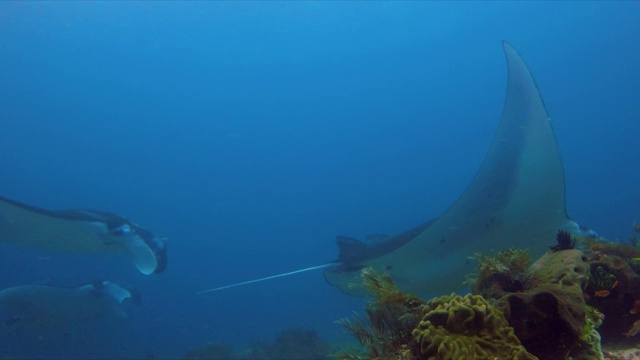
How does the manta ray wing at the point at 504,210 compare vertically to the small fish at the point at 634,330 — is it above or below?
above

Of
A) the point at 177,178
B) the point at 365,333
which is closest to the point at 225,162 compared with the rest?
the point at 177,178

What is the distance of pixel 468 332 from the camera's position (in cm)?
279

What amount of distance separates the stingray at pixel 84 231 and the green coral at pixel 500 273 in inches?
271

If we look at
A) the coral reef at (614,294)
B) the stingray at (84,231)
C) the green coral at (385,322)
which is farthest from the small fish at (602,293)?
the stingray at (84,231)

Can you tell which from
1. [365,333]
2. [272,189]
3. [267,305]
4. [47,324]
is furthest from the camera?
[272,189]

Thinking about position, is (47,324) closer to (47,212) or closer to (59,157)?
(47,212)

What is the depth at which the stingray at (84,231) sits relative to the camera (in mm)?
8172

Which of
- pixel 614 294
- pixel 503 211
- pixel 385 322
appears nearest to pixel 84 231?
pixel 385 322

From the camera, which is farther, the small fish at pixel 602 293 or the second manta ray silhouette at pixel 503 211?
the second manta ray silhouette at pixel 503 211

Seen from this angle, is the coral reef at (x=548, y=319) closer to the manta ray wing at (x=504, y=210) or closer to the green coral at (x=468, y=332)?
the green coral at (x=468, y=332)

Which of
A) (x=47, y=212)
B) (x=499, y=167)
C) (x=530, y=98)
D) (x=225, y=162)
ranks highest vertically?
(x=225, y=162)

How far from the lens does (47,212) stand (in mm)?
8039

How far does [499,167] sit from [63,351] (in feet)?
62.1

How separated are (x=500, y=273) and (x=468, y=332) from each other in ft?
4.42
